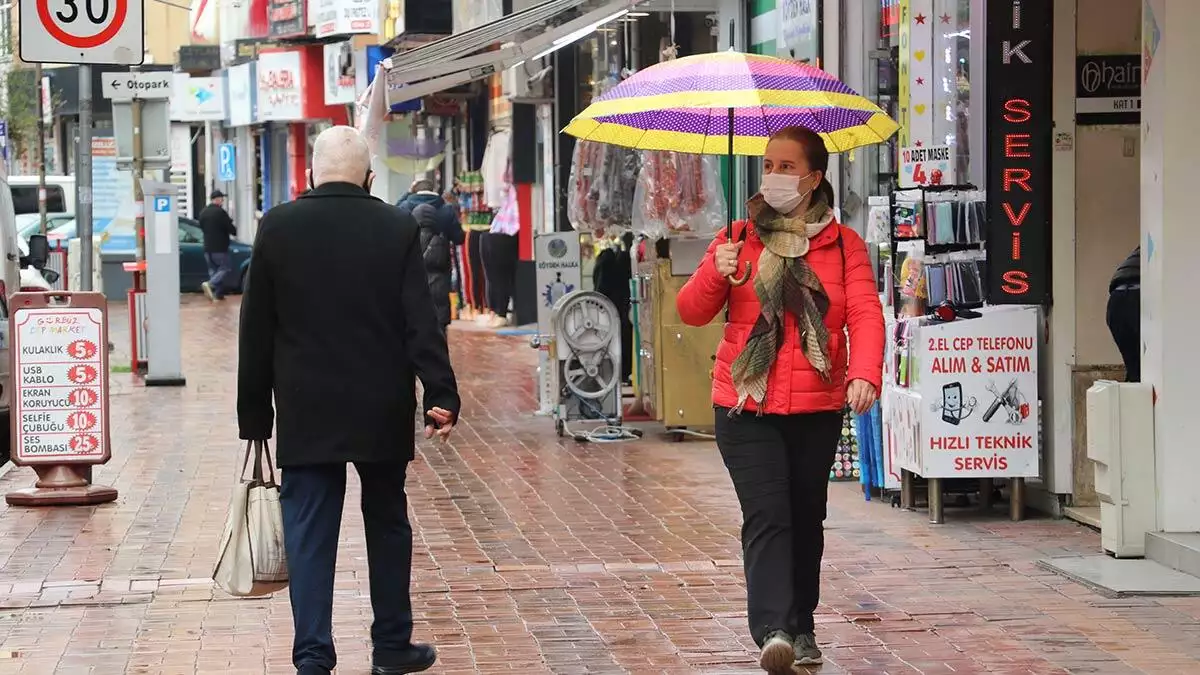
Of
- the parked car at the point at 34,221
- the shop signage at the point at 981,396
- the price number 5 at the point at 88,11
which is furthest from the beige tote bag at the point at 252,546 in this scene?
the parked car at the point at 34,221

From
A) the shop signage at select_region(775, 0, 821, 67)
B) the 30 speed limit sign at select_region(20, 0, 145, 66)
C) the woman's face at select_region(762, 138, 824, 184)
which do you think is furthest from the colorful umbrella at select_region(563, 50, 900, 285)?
the shop signage at select_region(775, 0, 821, 67)

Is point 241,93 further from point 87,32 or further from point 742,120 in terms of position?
point 742,120

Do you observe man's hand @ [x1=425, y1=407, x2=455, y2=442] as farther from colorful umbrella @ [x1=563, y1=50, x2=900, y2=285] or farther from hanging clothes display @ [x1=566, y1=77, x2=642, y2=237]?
hanging clothes display @ [x1=566, y1=77, x2=642, y2=237]

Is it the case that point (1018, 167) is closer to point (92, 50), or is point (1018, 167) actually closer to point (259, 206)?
point (92, 50)

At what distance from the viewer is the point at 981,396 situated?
10016mm

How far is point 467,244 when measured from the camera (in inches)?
1096

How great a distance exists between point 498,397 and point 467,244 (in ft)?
35.9

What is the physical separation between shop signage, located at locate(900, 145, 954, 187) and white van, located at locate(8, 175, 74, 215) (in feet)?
80.3

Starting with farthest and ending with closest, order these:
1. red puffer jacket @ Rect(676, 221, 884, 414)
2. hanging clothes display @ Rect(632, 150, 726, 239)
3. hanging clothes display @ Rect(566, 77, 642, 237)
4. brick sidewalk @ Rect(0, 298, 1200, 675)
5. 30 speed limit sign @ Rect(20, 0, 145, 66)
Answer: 1. hanging clothes display @ Rect(566, 77, 642, 237)
2. hanging clothes display @ Rect(632, 150, 726, 239)
3. 30 speed limit sign @ Rect(20, 0, 145, 66)
4. brick sidewalk @ Rect(0, 298, 1200, 675)
5. red puffer jacket @ Rect(676, 221, 884, 414)

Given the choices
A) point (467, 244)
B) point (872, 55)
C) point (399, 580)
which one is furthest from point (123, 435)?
point (467, 244)

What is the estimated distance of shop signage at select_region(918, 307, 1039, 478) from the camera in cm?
996

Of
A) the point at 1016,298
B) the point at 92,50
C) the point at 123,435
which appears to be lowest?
the point at 123,435

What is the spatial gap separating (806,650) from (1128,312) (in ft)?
11.1

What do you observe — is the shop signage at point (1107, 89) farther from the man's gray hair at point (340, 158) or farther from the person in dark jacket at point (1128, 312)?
the man's gray hair at point (340, 158)
